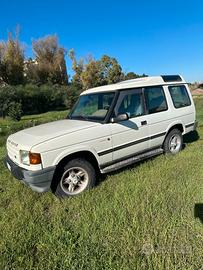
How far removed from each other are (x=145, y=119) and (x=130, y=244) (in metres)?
2.85

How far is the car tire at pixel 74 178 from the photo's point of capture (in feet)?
13.0

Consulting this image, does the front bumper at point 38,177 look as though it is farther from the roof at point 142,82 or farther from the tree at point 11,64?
the tree at point 11,64

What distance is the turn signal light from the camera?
3.61 meters

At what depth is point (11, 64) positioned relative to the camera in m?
33.6

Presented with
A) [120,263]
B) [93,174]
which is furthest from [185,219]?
[93,174]

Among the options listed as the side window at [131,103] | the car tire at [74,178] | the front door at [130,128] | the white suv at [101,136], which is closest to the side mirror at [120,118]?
the white suv at [101,136]

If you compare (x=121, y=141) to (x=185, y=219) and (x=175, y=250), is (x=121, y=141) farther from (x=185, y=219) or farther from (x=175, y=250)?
(x=175, y=250)

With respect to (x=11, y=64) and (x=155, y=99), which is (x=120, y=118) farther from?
(x=11, y=64)

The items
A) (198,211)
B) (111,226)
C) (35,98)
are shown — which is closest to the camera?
(111,226)

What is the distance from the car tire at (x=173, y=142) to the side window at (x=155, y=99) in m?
0.67

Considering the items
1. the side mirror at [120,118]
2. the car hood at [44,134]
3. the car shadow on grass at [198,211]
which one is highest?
the side mirror at [120,118]

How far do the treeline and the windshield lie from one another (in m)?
16.6

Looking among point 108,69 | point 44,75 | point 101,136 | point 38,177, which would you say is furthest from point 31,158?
point 108,69

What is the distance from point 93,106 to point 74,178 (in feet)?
5.62
